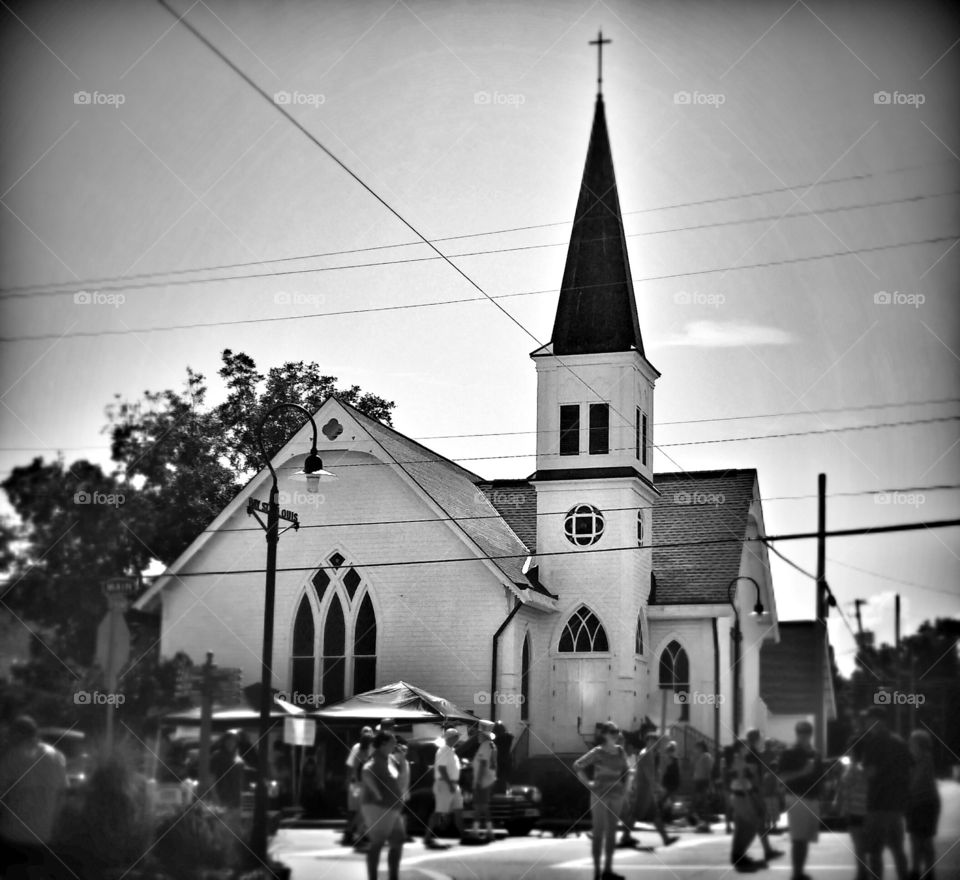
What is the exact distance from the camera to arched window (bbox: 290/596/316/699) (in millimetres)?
5344

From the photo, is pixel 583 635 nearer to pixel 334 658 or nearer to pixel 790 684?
pixel 790 684

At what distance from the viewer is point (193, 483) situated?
5.80 m

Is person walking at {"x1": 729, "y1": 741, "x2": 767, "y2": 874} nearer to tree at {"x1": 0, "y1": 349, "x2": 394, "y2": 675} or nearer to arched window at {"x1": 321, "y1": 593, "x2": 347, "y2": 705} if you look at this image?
arched window at {"x1": 321, "y1": 593, "x2": 347, "y2": 705}

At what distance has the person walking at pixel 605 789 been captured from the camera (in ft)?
16.8

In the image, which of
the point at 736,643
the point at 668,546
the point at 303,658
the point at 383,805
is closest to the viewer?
the point at 736,643

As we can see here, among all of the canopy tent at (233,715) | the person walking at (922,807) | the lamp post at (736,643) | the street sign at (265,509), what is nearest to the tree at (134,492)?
the street sign at (265,509)

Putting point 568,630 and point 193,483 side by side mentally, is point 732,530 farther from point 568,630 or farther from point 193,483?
point 193,483

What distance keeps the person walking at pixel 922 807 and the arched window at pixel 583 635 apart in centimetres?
123

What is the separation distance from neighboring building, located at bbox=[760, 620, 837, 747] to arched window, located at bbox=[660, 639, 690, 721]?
0.28 m

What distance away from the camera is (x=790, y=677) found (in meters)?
5.05

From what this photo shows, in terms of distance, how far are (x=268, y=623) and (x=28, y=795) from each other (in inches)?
55.1

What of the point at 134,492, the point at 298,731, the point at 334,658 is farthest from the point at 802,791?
the point at 134,492

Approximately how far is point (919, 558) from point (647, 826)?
4.89 ft

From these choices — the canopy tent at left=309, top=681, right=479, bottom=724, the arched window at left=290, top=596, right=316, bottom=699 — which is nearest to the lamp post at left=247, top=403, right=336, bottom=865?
the arched window at left=290, top=596, right=316, bottom=699
